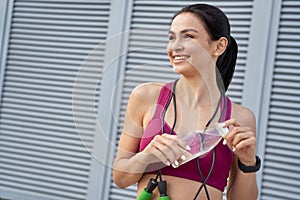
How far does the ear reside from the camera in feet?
3.48

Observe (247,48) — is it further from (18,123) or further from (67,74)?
(18,123)

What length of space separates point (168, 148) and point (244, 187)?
1.06ft

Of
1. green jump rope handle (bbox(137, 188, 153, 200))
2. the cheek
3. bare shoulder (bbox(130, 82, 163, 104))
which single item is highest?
the cheek

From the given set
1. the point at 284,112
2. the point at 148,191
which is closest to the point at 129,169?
the point at 148,191

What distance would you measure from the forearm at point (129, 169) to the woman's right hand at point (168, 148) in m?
0.06

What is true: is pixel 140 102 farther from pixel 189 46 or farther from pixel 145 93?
pixel 189 46

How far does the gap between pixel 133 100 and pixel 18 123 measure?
2194 millimetres

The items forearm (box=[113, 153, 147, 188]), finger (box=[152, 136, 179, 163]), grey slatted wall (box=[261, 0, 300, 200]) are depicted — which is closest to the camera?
finger (box=[152, 136, 179, 163])

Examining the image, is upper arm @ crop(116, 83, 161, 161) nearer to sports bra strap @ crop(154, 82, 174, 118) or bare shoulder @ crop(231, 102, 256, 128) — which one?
sports bra strap @ crop(154, 82, 174, 118)

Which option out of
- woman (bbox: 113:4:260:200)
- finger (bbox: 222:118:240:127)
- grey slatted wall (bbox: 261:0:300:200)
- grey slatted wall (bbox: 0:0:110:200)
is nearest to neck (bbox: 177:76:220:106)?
woman (bbox: 113:4:260:200)

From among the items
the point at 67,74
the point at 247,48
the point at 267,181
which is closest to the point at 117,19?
the point at 67,74

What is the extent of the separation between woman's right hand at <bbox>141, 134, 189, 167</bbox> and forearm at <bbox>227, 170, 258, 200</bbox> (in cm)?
25

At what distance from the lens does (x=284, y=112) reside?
8.00 ft

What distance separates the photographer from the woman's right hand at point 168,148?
929 mm
